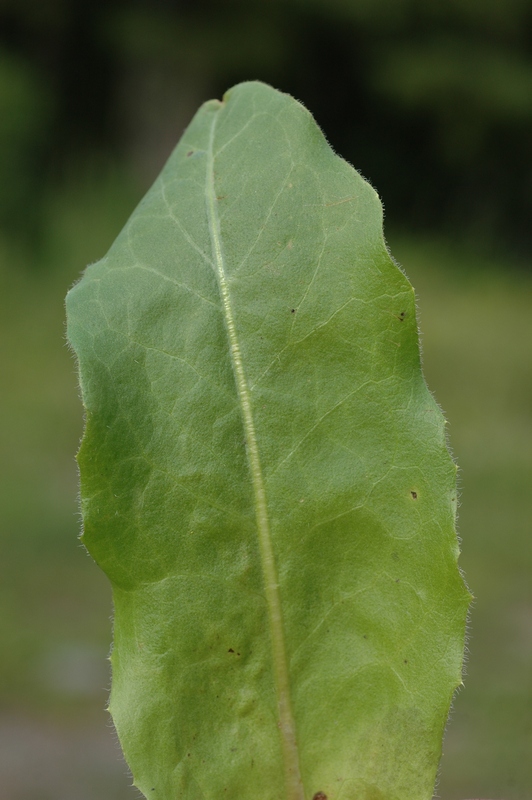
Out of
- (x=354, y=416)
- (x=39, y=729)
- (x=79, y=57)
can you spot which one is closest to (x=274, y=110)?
(x=354, y=416)

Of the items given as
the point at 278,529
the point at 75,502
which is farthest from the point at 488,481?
the point at 278,529

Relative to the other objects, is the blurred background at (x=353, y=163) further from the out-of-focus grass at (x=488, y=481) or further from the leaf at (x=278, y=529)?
the leaf at (x=278, y=529)

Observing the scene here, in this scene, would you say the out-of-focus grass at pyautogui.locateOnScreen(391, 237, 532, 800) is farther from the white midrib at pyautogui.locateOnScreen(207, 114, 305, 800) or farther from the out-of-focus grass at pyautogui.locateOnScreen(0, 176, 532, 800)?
the white midrib at pyautogui.locateOnScreen(207, 114, 305, 800)

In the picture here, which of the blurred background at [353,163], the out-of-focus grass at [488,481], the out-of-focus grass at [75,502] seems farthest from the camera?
the blurred background at [353,163]

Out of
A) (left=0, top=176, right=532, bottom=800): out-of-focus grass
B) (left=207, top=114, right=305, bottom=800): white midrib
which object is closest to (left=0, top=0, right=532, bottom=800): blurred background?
(left=0, top=176, right=532, bottom=800): out-of-focus grass

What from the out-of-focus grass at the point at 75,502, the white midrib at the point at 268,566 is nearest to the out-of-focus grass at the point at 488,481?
the out-of-focus grass at the point at 75,502

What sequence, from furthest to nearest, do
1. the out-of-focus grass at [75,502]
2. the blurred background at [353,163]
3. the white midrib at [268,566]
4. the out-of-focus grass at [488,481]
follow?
the blurred background at [353,163] → the out-of-focus grass at [75,502] → the out-of-focus grass at [488,481] → the white midrib at [268,566]

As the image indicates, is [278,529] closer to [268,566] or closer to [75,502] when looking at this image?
[268,566]
